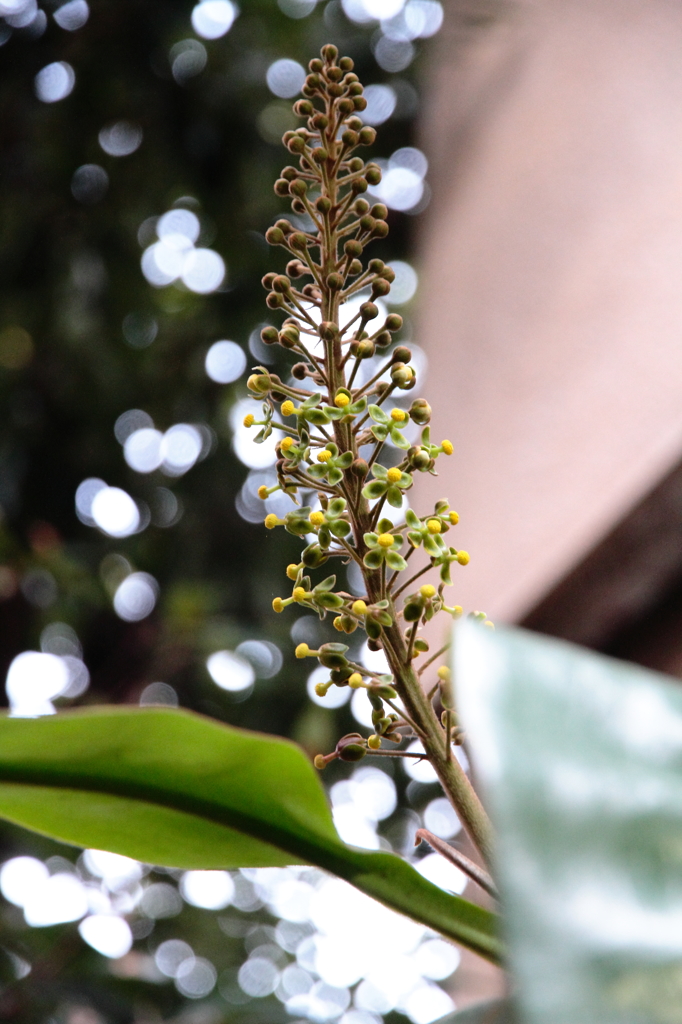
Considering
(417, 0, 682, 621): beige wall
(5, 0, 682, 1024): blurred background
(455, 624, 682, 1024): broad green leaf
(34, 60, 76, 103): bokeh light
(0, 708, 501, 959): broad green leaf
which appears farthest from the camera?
(34, 60, 76, 103): bokeh light

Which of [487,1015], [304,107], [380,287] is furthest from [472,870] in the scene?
[304,107]

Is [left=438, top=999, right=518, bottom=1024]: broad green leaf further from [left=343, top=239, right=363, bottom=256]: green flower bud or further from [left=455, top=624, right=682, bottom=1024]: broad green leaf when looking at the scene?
[left=343, top=239, right=363, bottom=256]: green flower bud

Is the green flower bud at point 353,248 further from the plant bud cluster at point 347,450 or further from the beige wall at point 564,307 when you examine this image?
the beige wall at point 564,307

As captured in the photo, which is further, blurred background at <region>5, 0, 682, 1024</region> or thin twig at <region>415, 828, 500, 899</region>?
blurred background at <region>5, 0, 682, 1024</region>

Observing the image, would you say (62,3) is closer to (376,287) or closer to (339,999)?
(376,287)

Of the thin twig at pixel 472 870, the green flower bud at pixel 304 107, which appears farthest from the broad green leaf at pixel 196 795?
the green flower bud at pixel 304 107

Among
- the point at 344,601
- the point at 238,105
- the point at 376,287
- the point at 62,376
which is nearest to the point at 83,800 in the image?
the point at 344,601

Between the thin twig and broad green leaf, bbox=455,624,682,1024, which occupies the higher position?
broad green leaf, bbox=455,624,682,1024

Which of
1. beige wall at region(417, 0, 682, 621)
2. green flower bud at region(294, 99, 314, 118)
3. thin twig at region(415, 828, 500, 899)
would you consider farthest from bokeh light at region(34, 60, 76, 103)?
thin twig at region(415, 828, 500, 899)
